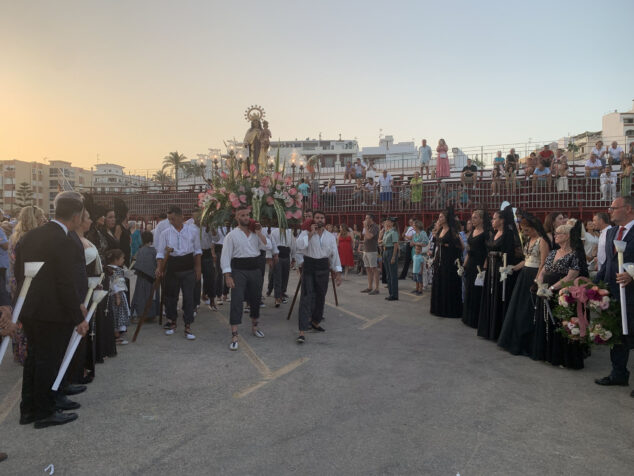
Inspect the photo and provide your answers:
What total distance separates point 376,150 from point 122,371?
177 ft

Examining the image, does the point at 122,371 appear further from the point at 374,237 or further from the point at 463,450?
the point at 374,237

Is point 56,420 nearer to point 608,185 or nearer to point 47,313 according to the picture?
point 47,313

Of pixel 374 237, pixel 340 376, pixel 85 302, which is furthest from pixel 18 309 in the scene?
pixel 374 237

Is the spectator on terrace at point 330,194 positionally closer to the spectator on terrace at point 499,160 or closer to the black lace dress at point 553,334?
the spectator on terrace at point 499,160

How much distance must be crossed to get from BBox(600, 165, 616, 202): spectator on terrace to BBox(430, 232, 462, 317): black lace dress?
8257 millimetres

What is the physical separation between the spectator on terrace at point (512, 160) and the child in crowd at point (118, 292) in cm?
1463

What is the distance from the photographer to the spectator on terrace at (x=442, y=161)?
19.7 meters

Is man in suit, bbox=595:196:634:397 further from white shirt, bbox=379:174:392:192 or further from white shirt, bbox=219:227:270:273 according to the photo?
white shirt, bbox=379:174:392:192

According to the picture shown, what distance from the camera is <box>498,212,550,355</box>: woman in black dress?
254 inches

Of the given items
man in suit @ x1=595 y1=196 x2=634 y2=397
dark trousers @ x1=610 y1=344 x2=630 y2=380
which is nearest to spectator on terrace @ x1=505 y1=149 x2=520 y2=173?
man in suit @ x1=595 y1=196 x2=634 y2=397

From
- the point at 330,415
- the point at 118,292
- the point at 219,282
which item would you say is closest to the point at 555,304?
the point at 330,415

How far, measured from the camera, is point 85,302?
469 centimetres

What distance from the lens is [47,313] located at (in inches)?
160

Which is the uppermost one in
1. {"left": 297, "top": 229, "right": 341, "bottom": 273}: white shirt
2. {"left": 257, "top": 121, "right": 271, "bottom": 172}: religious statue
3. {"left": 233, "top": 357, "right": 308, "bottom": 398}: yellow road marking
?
{"left": 257, "top": 121, "right": 271, "bottom": 172}: religious statue
